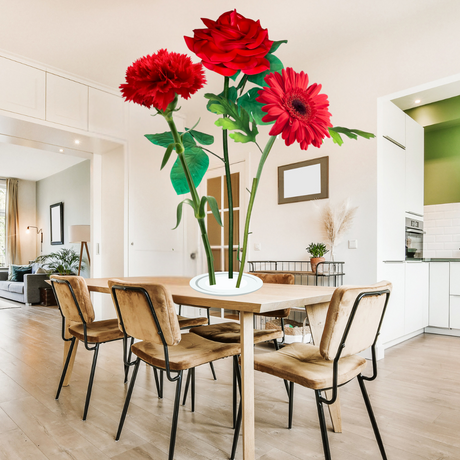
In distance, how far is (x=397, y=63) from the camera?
3104mm

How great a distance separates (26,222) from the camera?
9078 millimetres

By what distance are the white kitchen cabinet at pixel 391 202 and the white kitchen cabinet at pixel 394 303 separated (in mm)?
91

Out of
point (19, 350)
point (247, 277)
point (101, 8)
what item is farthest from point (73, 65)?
point (247, 277)

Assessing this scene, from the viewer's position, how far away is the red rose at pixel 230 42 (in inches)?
26.4

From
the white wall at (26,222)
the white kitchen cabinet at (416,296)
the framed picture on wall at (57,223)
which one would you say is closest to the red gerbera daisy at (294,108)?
the white kitchen cabinet at (416,296)

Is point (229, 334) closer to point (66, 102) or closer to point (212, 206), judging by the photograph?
point (212, 206)

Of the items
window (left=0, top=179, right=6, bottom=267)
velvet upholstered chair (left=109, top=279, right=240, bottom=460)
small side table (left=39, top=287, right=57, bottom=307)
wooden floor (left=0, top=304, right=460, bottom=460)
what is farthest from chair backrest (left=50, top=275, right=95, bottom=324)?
window (left=0, top=179, right=6, bottom=267)

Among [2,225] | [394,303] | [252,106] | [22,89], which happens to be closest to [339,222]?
[394,303]

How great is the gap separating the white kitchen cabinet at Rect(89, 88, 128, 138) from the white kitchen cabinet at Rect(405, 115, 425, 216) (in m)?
3.12

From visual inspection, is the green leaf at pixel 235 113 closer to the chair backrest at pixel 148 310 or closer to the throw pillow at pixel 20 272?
the chair backrest at pixel 148 310

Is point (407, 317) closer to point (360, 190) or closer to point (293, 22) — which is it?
point (360, 190)

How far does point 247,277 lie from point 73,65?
11.6 ft

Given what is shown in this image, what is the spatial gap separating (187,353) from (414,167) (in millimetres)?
3234

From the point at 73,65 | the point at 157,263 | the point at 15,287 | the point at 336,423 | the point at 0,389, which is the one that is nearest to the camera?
the point at 336,423
